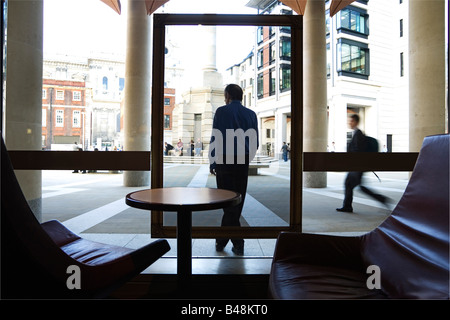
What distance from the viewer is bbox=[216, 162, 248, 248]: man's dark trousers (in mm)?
3139

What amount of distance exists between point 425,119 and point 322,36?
15.2 feet

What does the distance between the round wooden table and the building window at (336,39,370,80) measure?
72.2 feet

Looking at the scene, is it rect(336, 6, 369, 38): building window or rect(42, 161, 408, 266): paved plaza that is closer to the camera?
rect(42, 161, 408, 266): paved plaza

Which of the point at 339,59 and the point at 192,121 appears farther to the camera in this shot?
the point at 339,59

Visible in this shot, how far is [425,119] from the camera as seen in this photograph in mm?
4676

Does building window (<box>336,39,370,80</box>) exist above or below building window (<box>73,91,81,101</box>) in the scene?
above

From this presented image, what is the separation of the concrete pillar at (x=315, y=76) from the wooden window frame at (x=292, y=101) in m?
5.59

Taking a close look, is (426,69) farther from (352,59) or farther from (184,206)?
(352,59)

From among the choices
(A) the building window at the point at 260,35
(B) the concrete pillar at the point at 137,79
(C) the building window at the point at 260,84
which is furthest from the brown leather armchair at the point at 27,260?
(B) the concrete pillar at the point at 137,79

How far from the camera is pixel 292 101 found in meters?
3.03

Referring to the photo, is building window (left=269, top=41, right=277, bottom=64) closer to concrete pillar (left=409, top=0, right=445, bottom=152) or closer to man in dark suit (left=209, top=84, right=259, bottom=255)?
man in dark suit (left=209, top=84, right=259, bottom=255)

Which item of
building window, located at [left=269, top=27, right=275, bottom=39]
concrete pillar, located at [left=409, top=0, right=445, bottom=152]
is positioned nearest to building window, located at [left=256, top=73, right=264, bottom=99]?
building window, located at [left=269, top=27, right=275, bottom=39]

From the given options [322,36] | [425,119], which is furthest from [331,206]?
[322,36]
